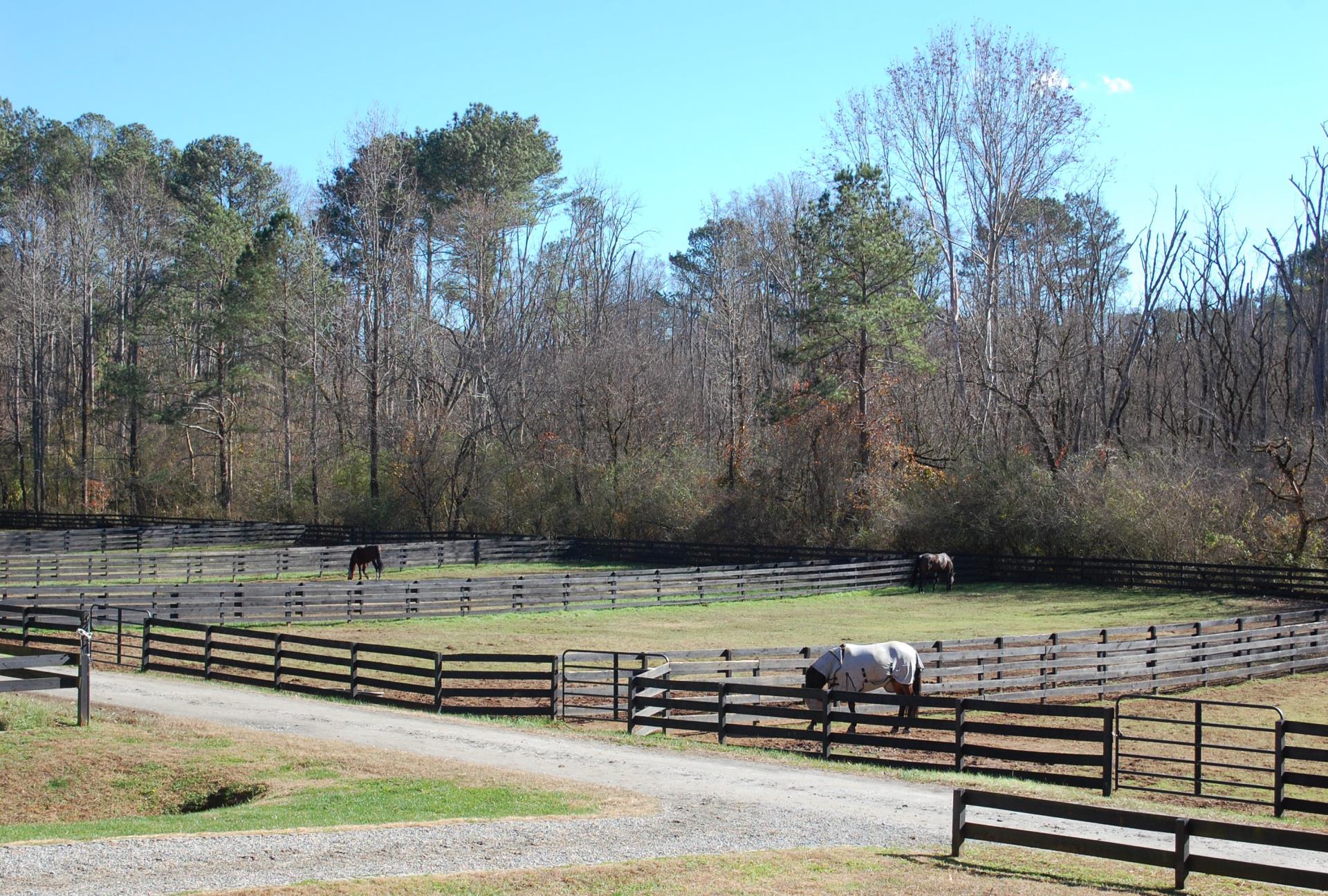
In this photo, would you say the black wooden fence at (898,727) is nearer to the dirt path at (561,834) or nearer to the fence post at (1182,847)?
the dirt path at (561,834)

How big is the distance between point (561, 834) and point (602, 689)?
934 centimetres

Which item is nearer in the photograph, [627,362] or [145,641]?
[145,641]

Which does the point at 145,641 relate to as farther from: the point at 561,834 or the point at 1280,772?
the point at 1280,772

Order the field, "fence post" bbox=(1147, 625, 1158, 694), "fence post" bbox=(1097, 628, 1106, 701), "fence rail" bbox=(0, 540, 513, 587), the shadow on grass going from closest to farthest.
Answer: the shadow on grass, "fence post" bbox=(1097, 628, 1106, 701), "fence post" bbox=(1147, 625, 1158, 694), the field, "fence rail" bbox=(0, 540, 513, 587)

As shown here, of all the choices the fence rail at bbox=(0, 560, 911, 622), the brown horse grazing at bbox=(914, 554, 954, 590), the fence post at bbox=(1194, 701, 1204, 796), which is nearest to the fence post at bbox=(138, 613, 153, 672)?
the fence rail at bbox=(0, 560, 911, 622)

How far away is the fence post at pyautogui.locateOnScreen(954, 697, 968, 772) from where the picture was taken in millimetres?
13483

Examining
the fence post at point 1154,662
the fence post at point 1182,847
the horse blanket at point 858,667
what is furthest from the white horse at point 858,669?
the fence post at point 1182,847

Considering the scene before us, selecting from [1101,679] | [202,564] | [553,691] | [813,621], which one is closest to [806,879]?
[553,691]

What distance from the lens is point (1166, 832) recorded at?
890cm

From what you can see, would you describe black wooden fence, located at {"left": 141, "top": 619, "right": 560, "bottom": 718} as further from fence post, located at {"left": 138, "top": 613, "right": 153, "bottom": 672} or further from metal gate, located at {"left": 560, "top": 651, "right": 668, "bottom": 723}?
metal gate, located at {"left": 560, "top": 651, "right": 668, "bottom": 723}

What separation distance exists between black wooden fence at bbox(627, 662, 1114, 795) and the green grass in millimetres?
4239

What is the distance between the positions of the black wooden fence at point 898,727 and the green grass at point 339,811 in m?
4.24

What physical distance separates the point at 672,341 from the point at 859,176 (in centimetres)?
2806

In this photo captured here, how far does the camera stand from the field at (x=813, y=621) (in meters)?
25.1
